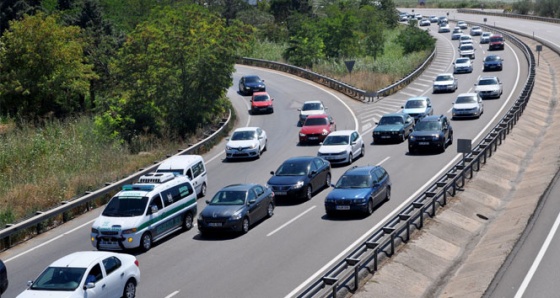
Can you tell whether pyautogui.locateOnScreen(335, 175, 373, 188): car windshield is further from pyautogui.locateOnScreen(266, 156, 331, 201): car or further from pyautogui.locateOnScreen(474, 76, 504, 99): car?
pyautogui.locateOnScreen(474, 76, 504, 99): car

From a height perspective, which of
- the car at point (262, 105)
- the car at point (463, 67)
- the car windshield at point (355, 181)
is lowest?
the car at point (262, 105)

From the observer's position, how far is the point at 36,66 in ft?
163

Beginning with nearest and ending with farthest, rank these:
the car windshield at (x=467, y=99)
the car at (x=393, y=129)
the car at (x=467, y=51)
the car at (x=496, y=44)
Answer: the car at (x=393, y=129), the car windshield at (x=467, y=99), the car at (x=467, y=51), the car at (x=496, y=44)

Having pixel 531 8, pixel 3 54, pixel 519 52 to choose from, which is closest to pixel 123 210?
pixel 3 54

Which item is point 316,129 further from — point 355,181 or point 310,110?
point 355,181

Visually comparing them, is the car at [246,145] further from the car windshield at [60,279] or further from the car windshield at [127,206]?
the car windshield at [60,279]

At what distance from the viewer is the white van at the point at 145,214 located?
2194 cm

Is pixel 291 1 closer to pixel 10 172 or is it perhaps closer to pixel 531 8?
pixel 531 8

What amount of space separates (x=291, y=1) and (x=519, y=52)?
143ft

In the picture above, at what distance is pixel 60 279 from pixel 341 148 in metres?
19.0

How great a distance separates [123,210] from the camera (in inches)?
889

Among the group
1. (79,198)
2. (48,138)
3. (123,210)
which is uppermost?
(123,210)

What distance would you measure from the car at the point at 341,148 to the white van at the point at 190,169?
250 inches

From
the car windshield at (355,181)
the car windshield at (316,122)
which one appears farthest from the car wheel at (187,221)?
the car windshield at (316,122)
